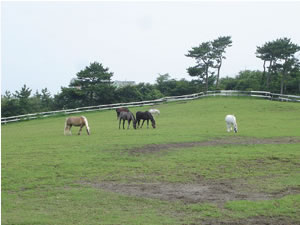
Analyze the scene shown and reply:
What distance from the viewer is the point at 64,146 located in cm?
1684

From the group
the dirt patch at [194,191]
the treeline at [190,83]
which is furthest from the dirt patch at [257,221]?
the treeline at [190,83]

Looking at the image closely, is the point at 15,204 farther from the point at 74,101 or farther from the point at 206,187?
the point at 74,101

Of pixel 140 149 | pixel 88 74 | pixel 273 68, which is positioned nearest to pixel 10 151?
pixel 140 149

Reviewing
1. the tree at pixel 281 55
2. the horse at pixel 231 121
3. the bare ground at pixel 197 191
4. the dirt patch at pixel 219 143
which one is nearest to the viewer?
the bare ground at pixel 197 191

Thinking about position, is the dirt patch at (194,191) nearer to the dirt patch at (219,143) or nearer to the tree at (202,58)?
the dirt patch at (219,143)

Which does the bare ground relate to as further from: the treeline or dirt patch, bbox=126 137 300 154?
the treeline

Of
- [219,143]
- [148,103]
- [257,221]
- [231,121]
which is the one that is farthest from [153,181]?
[148,103]

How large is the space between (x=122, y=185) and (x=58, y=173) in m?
2.43

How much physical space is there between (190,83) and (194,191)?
5057cm

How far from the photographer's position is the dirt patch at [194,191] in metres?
8.57

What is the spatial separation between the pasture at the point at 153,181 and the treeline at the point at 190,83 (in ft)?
105

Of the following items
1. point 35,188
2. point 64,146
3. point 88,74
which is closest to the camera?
point 35,188

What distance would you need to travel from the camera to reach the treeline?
49.8m

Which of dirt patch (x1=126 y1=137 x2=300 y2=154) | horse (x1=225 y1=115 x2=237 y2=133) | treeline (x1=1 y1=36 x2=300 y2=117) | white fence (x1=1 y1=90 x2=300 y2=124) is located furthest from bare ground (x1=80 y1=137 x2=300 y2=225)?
treeline (x1=1 y1=36 x2=300 y2=117)
